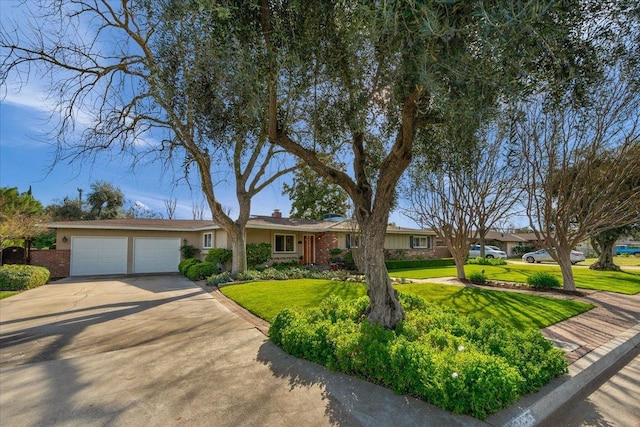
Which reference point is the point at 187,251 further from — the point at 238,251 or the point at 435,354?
the point at 435,354

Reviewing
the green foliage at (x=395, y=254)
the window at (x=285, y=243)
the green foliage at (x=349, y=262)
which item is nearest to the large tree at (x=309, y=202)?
the green foliage at (x=395, y=254)

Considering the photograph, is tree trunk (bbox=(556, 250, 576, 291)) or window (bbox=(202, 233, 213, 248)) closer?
tree trunk (bbox=(556, 250, 576, 291))

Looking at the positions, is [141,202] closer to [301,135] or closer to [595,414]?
[301,135]

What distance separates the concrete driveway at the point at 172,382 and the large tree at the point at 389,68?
2.14m

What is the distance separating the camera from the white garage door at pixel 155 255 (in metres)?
19.3

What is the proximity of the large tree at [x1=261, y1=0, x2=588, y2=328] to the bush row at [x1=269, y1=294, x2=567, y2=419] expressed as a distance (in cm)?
86

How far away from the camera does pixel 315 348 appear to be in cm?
480

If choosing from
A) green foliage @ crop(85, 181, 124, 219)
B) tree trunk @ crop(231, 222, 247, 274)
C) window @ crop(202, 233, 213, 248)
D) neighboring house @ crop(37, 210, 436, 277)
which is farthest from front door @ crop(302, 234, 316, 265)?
green foliage @ crop(85, 181, 124, 219)

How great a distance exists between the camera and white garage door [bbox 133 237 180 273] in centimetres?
1933

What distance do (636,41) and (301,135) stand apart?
239 inches

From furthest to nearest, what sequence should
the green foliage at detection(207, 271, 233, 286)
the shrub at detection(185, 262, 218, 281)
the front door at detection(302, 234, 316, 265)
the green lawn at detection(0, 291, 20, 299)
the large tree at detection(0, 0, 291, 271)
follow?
the front door at detection(302, 234, 316, 265)
the shrub at detection(185, 262, 218, 281)
the green foliage at detection(207, 271, 233, 286)
the green lawn at detection(0, 291, 20, 299)
the large tree at detection(0, 0, 291, 271)

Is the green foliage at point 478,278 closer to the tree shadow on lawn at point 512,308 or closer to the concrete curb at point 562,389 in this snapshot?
the tree shadow on lawn at point 512,308

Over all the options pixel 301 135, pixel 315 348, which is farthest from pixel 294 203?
pixel 315 348

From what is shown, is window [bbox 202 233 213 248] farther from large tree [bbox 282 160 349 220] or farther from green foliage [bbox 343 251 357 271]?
large tree [bbox 282 160 349 220]
